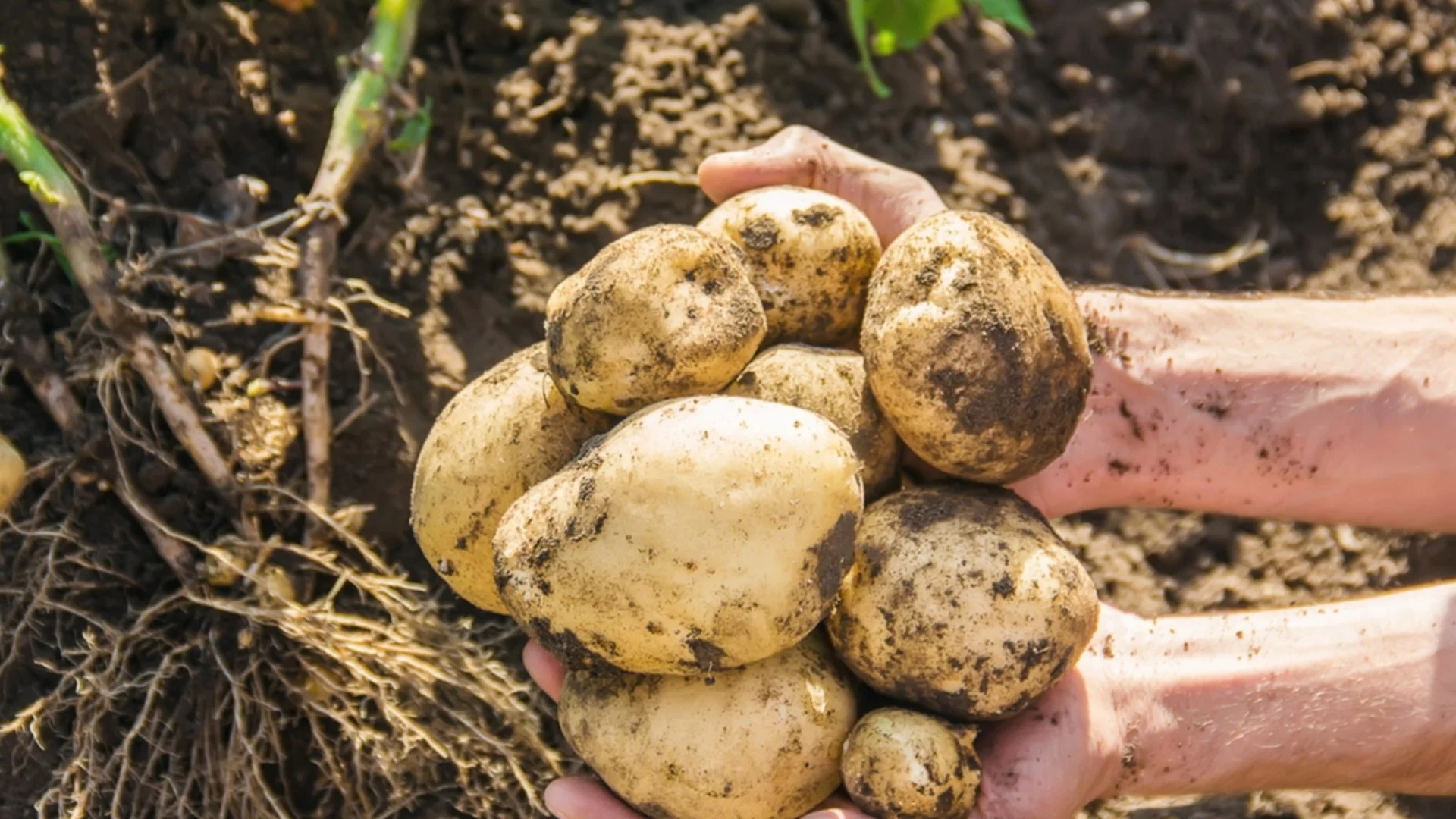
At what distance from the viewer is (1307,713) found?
1.41 m

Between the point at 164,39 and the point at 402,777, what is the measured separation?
4.25 feet

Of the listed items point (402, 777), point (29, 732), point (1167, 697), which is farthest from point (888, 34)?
point (29, 732)

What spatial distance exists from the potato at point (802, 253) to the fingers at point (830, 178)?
6.7 inches

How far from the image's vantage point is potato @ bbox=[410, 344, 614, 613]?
1.34 meters

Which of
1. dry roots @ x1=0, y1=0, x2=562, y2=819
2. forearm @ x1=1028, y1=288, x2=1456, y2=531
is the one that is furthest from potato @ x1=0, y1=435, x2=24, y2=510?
forearm @ x1=1028, y1=288, x2=1456, y2=531

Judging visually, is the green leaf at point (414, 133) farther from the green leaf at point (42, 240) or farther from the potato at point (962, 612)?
the potato at point (962, 612)

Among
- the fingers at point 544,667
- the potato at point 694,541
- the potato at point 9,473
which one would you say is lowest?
the fingers at point 544,667

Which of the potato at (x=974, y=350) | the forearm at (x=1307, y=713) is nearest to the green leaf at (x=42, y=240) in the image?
the potato at (x=974, y=350)

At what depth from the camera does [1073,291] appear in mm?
1729

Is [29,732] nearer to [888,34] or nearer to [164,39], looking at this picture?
[164,39]

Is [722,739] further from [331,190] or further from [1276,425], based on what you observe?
[331,190]

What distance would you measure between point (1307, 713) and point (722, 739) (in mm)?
736

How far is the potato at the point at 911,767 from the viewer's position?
1.18m

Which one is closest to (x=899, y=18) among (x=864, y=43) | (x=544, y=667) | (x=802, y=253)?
(x=864, y=43)
